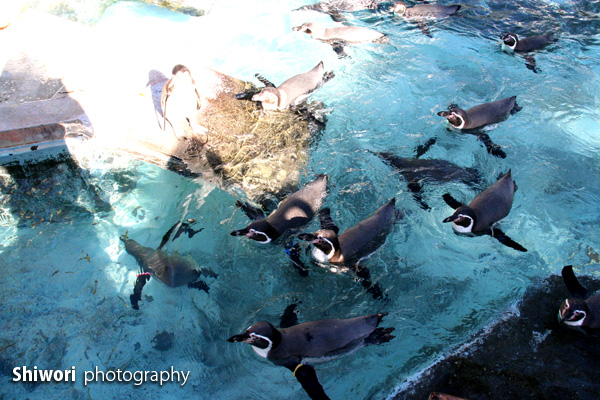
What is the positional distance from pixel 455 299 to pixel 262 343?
6.37ft

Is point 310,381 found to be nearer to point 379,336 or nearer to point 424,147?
point 379,336

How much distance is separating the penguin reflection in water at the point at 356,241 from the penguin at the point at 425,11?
222 inches

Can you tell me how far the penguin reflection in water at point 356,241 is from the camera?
382cm

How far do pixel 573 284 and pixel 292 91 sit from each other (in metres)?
4.22

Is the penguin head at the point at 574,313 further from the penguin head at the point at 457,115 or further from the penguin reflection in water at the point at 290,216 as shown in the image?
the penguin head at the point at 457,115

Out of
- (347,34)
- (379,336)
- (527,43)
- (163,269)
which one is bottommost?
(163,269)

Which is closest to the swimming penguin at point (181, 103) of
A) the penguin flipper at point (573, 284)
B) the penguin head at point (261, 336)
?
the penguin head at point (261, 336)

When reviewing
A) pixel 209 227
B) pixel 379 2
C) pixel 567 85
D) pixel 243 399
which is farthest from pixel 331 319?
pixel 379 2

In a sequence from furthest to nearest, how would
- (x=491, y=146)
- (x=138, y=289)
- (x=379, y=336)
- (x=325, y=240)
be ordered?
(x=491, y=146), (x=138, y=289), (x=325, y=240), (x=379, y=336)

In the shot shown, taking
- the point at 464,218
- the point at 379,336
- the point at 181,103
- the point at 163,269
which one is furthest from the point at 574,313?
the point at 181,103

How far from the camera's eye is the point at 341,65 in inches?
279

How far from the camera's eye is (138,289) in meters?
3.93

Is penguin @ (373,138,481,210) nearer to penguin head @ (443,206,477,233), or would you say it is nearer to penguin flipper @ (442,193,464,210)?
penguin flipper @ (442,193,464,210)

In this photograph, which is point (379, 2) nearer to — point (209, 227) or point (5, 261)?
point (209, 227)
